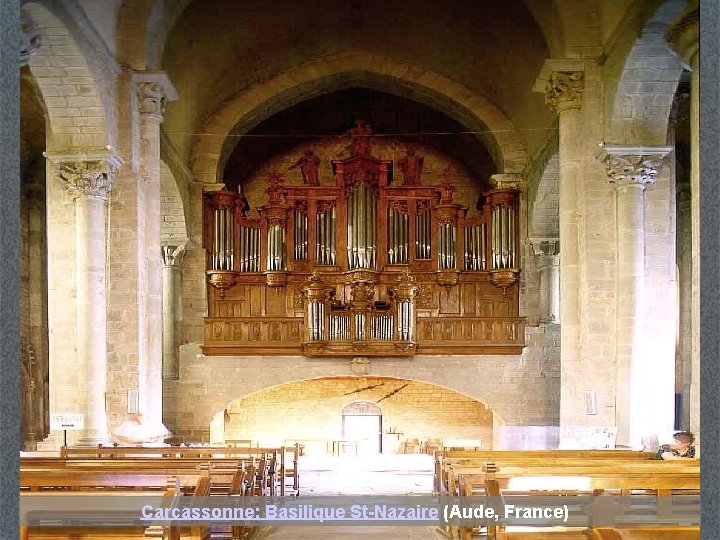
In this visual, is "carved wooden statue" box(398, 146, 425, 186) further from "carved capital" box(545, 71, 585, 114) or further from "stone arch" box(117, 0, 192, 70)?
"stone arch" box(117, 0, 192, 70)

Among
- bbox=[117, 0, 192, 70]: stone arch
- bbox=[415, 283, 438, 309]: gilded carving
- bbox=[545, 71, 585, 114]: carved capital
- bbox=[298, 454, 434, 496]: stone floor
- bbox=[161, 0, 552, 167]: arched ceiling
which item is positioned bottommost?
bbox=[298, 454, 434, 496]: stone floor

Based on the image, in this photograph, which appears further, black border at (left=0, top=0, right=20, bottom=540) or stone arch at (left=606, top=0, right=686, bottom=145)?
stone arch at (left=606, top=0, right=686, bottom=145)

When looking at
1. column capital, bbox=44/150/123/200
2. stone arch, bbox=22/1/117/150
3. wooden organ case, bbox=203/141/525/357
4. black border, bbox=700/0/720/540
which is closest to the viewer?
black border, bbox=700/0/720/540

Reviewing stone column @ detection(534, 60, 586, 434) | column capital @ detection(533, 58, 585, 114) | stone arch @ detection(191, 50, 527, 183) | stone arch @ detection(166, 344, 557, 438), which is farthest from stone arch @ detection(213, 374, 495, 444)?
column capital @ detection(533, 58, 585, 114)

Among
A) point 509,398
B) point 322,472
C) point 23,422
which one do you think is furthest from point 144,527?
point 23,422

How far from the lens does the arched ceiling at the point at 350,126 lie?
24.1 meters

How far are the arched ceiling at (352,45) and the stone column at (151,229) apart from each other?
4.23m

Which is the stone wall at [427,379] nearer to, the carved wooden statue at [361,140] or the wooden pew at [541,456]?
the carved wooden statue at [361,140]

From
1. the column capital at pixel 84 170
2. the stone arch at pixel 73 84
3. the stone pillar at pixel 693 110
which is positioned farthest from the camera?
the column capital at pixel 84 170

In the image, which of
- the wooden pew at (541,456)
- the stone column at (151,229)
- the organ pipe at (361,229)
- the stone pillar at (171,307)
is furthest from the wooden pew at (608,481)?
the stone pillar at (171,307)

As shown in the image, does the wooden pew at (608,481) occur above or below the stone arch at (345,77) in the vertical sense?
below

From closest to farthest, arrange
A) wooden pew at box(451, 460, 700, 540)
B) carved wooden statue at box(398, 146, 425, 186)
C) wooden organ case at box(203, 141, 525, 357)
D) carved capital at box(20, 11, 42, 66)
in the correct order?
wooden pew at box(451, 460, 700, 540), carved capital at box(20, 11, 42, 66), wooden organ case at box(203, 141, 525, 357), carved wooden statue at box(398, 146, 425, 186)

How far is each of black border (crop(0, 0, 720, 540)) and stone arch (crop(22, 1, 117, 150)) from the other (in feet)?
25.9

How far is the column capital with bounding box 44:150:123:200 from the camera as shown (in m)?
13.8
